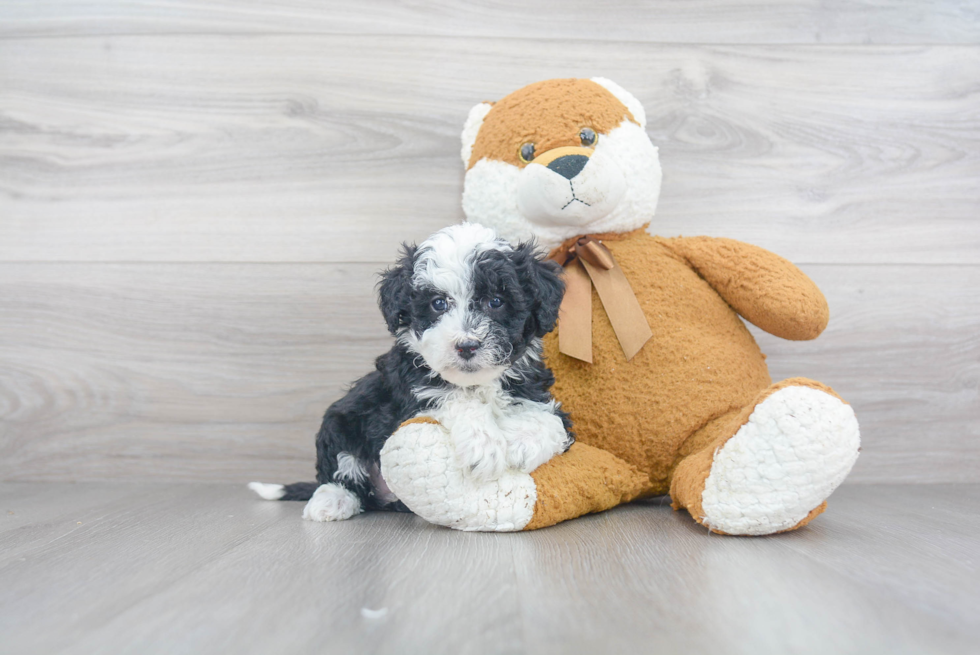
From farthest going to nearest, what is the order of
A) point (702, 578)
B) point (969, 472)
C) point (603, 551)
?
point (969, 472)
point (603, 551)
point (702, 578)

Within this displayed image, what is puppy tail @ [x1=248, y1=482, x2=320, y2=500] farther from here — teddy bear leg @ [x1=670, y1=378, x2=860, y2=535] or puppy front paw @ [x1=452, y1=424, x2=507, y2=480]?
teddy bear leg @ [x1=670, y1=378, x2=860, y2=535]

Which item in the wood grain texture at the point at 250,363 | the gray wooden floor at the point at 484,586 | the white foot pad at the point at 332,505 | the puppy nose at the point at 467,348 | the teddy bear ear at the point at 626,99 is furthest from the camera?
the wood grain texture at the point at 250,363

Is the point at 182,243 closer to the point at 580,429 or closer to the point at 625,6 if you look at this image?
the point at 580,429

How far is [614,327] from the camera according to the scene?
1.17 meters

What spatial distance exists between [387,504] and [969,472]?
4.14 feet

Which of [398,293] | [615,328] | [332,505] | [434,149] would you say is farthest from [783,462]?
[434,149]

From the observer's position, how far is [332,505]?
111 centimetres

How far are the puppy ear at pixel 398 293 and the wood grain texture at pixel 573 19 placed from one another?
2.50 ft

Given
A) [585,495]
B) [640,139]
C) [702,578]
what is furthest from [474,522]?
[640,139]

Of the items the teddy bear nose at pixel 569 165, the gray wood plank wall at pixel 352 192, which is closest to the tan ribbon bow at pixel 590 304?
the teddy bear nose at pixel 569 165

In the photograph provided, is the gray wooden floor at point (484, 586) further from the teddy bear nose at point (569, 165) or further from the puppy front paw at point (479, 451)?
the teddy bear nose at point (569, 165)

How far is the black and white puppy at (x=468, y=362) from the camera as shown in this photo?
3.08 feet

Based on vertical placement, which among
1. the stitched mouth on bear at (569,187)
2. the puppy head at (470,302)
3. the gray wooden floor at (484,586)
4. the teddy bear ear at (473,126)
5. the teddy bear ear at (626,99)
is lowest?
the gray wooden floor at (484,586)

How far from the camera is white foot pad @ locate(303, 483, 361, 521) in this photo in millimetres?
1104
